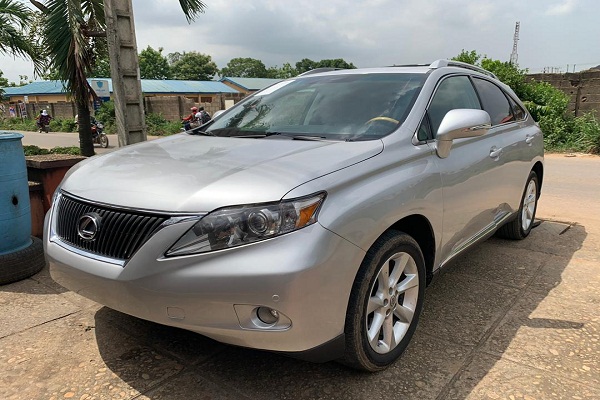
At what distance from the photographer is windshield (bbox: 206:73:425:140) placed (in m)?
2.94

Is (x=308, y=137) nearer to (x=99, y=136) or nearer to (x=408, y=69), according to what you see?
(x=408, y=69)

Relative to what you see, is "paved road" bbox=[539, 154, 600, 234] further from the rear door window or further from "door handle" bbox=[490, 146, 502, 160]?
"door handle" bbox=[490, 146, 502, 160]

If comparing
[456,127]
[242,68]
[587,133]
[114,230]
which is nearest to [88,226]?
[114,230]

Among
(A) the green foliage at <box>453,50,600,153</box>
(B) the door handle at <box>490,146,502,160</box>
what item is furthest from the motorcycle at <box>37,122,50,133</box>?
(B) the door handle at <box>490,146,502,160</box>

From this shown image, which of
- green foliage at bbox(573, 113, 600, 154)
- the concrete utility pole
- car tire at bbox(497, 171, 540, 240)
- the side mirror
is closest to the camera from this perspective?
the side mirror

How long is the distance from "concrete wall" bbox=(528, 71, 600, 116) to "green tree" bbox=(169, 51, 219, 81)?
226 ft

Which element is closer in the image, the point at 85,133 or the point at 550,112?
the point at 85,133

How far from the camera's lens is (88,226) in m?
2.30

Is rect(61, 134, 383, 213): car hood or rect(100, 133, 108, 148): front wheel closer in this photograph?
rect(61, 134, 383, 213): car hood

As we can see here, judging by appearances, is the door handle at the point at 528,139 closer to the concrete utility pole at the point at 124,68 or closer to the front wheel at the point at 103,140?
the concrete utility pole at the point at 124,68

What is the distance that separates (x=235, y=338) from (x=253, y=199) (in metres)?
0.62

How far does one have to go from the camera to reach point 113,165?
263 cm

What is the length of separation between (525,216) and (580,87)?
12.1 metres

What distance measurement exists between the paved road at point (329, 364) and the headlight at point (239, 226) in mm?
857
